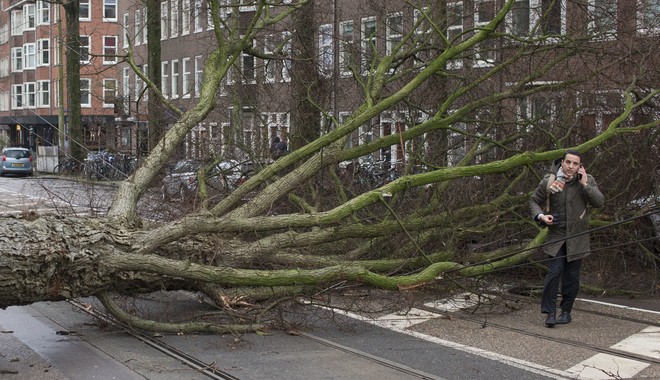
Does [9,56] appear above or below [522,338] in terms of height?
above

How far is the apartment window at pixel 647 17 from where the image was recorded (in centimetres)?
1356

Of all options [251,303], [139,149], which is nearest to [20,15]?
[139,149]

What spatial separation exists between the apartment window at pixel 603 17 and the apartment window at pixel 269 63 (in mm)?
5786

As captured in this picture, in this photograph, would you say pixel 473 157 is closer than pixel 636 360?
No

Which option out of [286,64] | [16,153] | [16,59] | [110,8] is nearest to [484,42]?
[286,64]

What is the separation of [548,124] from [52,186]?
6.97 meters

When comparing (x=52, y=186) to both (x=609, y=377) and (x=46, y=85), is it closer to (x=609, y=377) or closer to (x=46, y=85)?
(x=609, y=377)

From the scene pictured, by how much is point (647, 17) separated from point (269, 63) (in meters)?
6.67

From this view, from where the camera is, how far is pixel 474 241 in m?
11.8

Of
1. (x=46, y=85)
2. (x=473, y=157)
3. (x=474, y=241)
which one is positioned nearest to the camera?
(x=474, y=241)

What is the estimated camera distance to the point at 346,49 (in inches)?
650

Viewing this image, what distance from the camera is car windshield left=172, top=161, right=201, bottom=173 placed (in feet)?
44.9

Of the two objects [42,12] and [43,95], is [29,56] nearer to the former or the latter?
[43,95]

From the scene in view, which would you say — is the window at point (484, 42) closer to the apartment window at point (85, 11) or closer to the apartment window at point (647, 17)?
the apartment window at point (647, 17)
